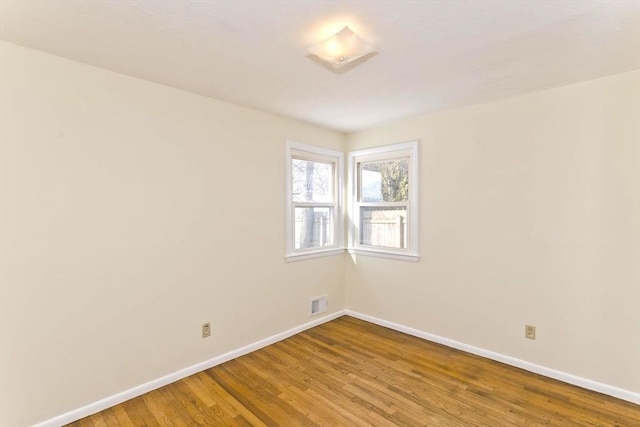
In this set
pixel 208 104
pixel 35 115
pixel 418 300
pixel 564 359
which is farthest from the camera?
pixel 418 300

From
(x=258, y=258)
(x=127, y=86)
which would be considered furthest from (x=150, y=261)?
(x=127, y=86)

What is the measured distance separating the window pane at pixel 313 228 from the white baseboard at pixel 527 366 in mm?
1150

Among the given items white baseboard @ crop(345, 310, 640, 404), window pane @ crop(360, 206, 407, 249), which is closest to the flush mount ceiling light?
window pane @ crop(360, 206, 407, 249)

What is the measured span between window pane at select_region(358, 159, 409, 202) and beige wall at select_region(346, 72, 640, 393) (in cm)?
27

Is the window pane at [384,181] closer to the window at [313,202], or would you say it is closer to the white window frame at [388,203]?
the white window frame at [388,203]

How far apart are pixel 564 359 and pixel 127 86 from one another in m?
3.95

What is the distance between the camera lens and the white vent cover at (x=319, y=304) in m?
3.72

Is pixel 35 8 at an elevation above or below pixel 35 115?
above

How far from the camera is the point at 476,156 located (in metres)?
2.99

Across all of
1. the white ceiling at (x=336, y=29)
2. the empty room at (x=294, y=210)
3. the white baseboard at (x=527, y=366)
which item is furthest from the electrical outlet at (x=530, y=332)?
the white ceiling at (x=336, y=29)

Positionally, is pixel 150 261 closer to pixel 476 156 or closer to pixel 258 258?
pixel 258 258

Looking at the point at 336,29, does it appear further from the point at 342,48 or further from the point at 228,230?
the point at 228,230

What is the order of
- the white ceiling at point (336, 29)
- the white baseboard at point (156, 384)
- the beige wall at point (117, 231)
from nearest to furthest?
the white ceiling at point (336, 29)
the beige wall at point (117, 231)
the white baseboard at point (156, 384)

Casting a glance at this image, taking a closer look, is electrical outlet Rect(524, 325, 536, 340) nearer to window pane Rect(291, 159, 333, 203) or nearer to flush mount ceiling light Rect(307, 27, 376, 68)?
window pane Rect(291, 159, 333, 203)
